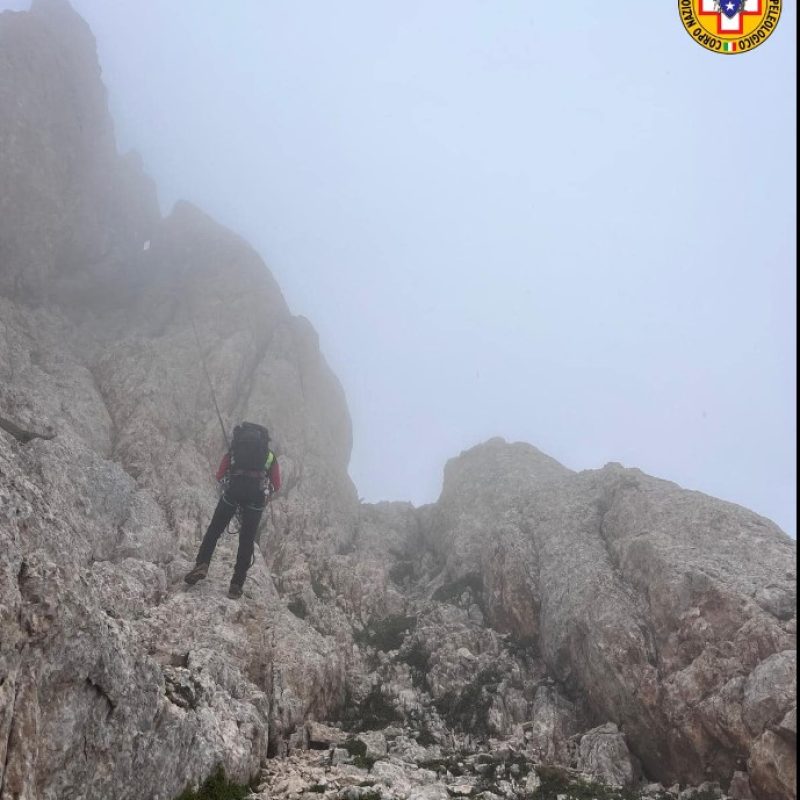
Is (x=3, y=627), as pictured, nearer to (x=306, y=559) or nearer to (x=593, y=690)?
(x=593, y=690)

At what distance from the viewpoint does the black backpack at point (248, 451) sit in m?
19.8

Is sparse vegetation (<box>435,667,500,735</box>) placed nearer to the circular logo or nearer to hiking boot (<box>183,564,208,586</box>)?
hiking boot (<box>183,564,208,586</box>)

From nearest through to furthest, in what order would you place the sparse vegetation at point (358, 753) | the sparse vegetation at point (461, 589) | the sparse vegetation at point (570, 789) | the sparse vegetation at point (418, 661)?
the sparse vegetation at point (570, 789), the sparse vegetation at point (358, 753), the sparse vegetation at point (418, 661), the sparse vegetation at point (461, 589)

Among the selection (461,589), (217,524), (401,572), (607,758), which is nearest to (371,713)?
(607,758)

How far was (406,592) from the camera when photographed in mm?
32406

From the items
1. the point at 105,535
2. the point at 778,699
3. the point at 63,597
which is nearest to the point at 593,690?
the point at 778,699

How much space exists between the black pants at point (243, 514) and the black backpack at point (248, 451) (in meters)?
0.54

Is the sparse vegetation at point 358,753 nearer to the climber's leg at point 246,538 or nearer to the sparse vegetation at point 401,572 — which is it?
the climber's leg at point 246,538

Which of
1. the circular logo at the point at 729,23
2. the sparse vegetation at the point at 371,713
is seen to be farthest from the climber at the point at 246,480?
the circular logo at the point at 729,23

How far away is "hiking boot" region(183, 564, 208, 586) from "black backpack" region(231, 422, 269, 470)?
4.27 m

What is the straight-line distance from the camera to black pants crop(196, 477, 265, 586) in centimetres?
1970

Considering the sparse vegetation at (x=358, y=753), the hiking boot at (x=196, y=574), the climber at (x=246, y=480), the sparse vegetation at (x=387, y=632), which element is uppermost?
the climber at (x=246, y=480)

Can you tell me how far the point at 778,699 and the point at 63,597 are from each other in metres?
18.0

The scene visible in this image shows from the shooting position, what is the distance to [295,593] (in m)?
26.6
